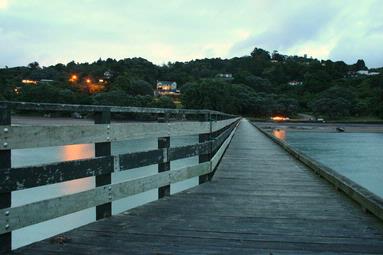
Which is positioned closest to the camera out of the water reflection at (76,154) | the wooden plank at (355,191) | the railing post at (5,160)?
the railing post at (5,160)

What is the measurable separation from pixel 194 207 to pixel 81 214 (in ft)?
39.0

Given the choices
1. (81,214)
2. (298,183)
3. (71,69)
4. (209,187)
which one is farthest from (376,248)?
(71,69)

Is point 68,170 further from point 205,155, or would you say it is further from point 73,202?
point 205,155

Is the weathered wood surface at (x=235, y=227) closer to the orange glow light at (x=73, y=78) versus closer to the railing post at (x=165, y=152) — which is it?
the railing post at (x=165, y=152)

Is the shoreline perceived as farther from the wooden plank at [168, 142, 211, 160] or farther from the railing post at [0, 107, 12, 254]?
the railing post at [0, 107, 12, 254]

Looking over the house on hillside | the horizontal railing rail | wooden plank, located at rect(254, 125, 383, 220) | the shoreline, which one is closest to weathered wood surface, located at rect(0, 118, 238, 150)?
the horizontal railing rail

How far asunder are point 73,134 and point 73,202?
604 millimetres

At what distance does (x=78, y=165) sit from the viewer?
4.04 meters

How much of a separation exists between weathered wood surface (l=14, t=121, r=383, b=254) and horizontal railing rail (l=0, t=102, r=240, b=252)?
11.1 inches

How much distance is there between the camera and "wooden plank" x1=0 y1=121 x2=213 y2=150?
3.43m

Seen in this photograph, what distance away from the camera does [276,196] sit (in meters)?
6.68

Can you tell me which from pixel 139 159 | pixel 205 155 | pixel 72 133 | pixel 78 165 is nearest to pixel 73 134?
pixel 72 133

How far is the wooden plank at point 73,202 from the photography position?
3432mm

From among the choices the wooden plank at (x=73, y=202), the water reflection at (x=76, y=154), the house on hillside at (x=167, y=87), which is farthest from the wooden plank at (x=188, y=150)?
the house on hillside at (x=167, y=87)
